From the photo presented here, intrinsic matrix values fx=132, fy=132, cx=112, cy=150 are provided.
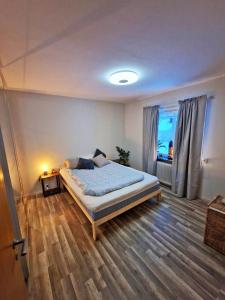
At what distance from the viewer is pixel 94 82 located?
246cm

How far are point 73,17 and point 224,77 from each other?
8.64ft

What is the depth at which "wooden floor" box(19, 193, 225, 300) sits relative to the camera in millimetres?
1325

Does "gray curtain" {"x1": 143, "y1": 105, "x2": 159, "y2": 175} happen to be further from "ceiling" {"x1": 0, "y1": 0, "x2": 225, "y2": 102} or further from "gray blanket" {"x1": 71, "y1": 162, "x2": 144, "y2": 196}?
"ceiling" {"x1": 0, "y1": 0, "x2": 225, "y2": 102}

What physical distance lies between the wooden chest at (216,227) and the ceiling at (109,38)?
1.93 metres

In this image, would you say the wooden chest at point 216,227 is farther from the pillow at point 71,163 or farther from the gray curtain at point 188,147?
the pillow at point 71,163

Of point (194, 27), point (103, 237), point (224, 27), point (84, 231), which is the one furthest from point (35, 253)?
point (224, 27)

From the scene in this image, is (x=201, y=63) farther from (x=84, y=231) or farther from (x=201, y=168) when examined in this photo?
(x=84, y=231)

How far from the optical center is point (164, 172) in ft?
11.5

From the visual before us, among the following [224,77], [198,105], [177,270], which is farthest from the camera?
[198,105]

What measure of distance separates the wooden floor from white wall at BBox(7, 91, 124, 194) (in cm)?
126

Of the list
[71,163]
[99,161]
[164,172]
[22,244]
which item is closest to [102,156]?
[99,161]

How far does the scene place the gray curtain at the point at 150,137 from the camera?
3.57 m

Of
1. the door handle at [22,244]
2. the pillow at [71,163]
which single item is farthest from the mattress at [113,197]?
the door handle at [22,244]

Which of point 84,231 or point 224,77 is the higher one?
point 224,77
